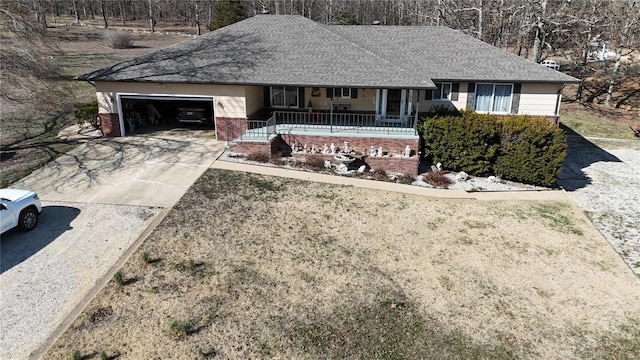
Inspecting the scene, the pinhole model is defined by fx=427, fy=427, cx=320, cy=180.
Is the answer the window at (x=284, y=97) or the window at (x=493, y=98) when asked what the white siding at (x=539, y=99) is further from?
the window at (x=284, y=97)

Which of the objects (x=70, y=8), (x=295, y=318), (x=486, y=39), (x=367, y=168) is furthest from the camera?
(x=70, y=8)

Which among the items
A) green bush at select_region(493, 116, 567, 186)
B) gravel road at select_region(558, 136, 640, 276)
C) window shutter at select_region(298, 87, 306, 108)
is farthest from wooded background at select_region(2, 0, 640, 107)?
green bush at select_region(493, 116, 567, 186)

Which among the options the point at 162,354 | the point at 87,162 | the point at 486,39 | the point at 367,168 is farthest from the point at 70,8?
the point at 162,354

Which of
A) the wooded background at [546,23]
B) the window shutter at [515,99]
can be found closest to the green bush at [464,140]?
the window shutter at [515,99]

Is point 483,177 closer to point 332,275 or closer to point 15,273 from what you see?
point 332,275

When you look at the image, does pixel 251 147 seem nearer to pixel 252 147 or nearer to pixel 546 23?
pixel 252 147

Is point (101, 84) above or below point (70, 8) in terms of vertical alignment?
below

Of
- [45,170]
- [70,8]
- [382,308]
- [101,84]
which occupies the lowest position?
[382,308]
